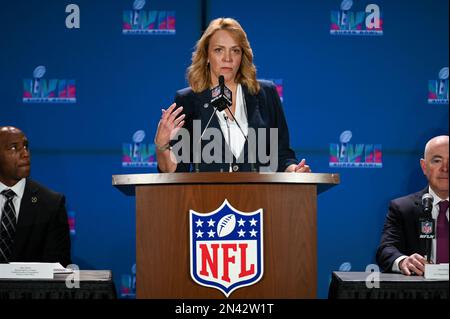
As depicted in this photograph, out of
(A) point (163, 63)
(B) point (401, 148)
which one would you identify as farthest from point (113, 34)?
(B) point (401, 148)

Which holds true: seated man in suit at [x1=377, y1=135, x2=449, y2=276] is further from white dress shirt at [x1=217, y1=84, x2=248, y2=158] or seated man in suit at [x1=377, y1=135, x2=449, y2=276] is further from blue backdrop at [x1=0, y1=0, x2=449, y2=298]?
blue backdrop at [x1=0, y1=0, x2=449, y2=298]

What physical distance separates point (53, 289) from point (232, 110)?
1215 mm

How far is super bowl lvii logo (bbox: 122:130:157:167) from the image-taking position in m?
4.90

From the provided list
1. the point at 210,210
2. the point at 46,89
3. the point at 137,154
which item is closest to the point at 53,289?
the point at 210,210

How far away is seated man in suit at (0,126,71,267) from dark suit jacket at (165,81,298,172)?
3.23 ft

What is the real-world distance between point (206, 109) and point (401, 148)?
191 cm

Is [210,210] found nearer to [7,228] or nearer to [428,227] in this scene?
[428,227]

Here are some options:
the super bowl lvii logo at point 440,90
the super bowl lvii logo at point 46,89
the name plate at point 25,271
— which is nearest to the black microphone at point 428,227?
the name plate at point 25,271

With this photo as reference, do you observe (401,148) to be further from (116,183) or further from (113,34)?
(116,183)

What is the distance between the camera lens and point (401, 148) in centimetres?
494

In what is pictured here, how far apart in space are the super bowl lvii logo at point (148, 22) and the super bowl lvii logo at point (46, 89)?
0.52 m

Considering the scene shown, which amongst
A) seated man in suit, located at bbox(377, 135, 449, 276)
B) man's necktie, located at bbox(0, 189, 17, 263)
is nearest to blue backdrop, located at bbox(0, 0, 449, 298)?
man's necktie, located at bbox(0, 189, 17, 263)

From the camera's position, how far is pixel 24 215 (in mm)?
4035
